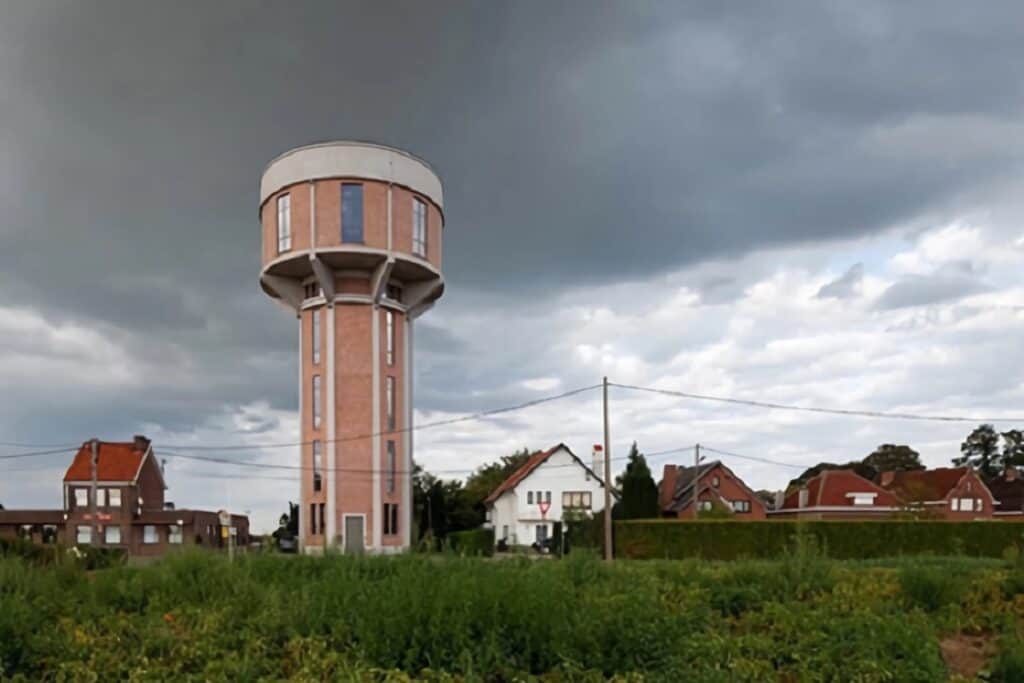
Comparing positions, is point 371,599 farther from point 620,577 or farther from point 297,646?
point 620,577

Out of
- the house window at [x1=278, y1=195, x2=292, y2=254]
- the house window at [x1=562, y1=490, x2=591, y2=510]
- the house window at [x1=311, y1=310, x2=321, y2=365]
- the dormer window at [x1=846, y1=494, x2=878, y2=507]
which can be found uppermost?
the house window at [x1=278, y1=195, x2=292, y2=254]

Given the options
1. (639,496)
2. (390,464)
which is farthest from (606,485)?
(390,464)

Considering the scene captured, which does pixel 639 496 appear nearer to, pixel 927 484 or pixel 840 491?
pixel 840 491

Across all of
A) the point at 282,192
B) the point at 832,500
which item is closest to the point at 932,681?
the point at 282,192

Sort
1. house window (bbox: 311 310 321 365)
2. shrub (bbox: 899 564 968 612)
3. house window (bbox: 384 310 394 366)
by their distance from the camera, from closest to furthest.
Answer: shrub (bbox: 899 564 968 612) → house window (bbox: 311 310 321 365) → house window (bbox: 384 310 394 366)

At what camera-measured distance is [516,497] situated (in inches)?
1843

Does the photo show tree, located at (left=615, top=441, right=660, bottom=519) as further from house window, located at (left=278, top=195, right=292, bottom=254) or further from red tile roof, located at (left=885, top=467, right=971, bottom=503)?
red tile roof, located at (left=885, top=467, right=971, bottom=503)

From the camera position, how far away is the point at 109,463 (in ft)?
156

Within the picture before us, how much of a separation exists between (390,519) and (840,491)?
27800 millimetres

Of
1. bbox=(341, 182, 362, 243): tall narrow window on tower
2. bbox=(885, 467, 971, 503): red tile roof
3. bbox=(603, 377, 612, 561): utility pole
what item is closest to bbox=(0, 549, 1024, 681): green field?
bbox=(603, 377, 612, 561): utility pole

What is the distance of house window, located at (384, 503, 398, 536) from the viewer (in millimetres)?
33688

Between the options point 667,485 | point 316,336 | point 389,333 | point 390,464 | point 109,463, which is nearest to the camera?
point 390,464

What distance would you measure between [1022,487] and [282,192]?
2196 inches

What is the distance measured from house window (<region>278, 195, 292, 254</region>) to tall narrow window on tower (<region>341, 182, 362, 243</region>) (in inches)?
88.3
